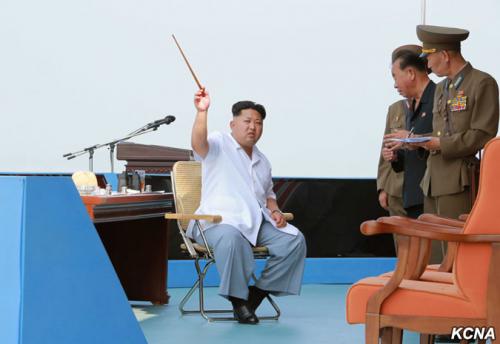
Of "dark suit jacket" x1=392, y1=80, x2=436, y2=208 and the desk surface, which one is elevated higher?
"dark suit jacket" x1=392, y1=80, x2=436, y2=208

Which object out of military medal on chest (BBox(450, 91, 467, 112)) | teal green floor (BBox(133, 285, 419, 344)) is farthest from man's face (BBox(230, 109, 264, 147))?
military medal on chest (BBox(450, 91, 467, 112))

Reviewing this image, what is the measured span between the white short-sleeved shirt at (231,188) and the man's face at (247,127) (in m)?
0.04

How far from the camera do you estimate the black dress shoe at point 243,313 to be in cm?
477

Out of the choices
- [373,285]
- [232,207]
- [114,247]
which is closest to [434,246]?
[232,207]

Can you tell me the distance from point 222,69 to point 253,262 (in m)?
3.13

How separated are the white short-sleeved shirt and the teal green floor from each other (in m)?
0.44

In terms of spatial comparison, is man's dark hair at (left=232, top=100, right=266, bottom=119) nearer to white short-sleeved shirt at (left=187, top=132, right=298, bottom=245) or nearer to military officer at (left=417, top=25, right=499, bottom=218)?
white short-sleeved shirt at (left=187, top=132, right=298, bottom=245)

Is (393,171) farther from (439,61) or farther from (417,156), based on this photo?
(439,61)

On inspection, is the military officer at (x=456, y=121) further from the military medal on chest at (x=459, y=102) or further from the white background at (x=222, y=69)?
the white background at (x=222, y=69)

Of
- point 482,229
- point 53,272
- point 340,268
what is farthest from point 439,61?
point 340,268

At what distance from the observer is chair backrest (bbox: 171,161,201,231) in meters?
5.12

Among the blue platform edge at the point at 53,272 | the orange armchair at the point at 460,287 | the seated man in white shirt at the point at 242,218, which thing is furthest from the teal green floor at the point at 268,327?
the blue platform edge at the point at 53,272

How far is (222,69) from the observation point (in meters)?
7.68

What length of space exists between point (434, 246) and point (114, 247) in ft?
6.52
